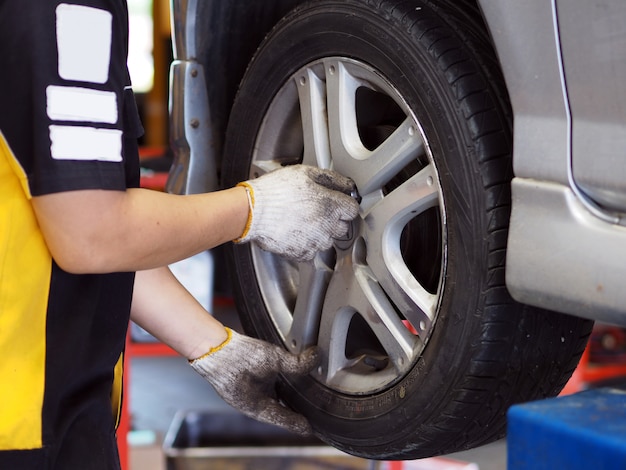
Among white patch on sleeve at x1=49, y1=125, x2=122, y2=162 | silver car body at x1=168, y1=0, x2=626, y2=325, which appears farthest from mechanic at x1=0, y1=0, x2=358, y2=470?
silver car body at x1=168, y1=0, x2=626, y2=325

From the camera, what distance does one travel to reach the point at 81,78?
3.66ft

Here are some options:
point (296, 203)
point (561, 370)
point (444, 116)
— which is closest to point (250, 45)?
point (296, 203)

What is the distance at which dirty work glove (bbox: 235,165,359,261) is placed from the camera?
1.38 m

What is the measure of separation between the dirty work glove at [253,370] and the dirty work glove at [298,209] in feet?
0.72

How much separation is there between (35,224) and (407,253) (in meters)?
0.59

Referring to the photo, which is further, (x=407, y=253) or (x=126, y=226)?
(x=407, y=253)

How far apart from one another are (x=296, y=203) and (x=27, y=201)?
16.0 inches

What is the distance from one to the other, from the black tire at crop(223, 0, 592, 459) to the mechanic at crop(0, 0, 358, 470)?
7 centimetres

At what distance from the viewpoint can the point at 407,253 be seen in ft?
4.81

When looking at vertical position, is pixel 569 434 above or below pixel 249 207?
below

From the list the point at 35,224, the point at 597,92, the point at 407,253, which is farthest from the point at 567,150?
the point at 35,224

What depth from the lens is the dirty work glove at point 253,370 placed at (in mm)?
1557

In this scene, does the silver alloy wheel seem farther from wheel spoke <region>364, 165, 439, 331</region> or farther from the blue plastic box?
the blue plastic box

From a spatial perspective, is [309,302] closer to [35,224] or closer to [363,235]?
[363,235]
